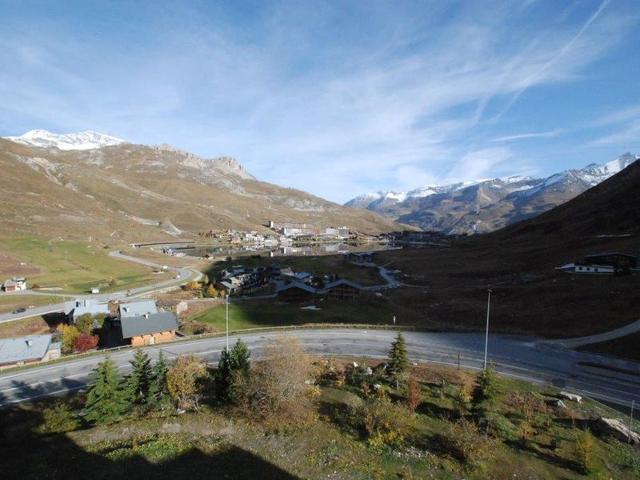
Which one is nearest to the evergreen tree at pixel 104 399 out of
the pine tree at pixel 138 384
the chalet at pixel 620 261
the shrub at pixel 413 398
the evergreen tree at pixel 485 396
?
the pine tree at pixel 138 384

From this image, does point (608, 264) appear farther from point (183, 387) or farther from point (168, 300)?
point (168, 300)

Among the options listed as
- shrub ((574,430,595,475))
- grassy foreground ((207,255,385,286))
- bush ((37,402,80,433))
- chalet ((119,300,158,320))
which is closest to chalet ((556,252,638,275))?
grassy foreground ((207,255,385,286))

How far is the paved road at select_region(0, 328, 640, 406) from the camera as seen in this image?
35.3 metres

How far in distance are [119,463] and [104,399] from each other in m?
7.44

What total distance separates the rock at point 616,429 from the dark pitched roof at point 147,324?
5214 centimetres

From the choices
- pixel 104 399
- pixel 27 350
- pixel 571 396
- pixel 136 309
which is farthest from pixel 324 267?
pixel 104 399

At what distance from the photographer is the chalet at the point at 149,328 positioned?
52062mm

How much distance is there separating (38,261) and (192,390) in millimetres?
106713

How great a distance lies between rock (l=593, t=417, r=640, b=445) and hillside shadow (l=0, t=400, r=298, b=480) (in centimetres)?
2330

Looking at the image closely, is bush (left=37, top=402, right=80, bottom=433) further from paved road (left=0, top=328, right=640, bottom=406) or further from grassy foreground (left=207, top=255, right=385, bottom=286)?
grassy foreground (left=207, top=255, right=385, bottom=286)

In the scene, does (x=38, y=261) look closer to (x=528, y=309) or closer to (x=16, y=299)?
(x=16, y=299)

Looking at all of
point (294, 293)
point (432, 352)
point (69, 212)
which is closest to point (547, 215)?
point (294, 293)

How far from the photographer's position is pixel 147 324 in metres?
53.8

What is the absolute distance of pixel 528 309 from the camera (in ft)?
210
